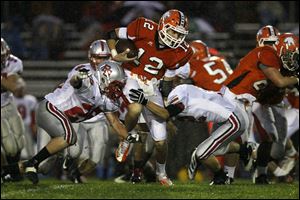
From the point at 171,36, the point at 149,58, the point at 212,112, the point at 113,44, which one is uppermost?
the point at 171,36

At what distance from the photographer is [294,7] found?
1595cm

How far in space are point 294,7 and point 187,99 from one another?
20.2 ft

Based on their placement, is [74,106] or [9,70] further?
[9,70]

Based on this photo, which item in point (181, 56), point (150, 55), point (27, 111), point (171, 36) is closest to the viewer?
point (171, 36)

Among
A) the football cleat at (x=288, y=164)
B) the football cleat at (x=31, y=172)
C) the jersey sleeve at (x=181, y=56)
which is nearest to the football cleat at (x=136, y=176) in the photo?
the jersey sleeve at (x=181, y=56)

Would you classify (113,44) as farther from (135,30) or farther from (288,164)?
(288,164)

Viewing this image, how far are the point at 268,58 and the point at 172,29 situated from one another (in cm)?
89

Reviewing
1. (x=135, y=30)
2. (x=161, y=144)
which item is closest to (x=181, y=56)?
(x=135, y=30)

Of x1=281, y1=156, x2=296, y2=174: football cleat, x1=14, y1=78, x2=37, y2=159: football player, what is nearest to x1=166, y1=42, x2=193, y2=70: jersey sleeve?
x1=281, y1=156, x2=296, y2=174: football cleat

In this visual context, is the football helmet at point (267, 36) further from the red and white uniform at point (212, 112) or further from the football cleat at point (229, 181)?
the football cleat at point (229, 181)

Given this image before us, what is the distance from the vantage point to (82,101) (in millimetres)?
10156

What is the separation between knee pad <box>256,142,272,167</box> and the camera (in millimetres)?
11297

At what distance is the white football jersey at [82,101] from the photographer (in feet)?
33.2

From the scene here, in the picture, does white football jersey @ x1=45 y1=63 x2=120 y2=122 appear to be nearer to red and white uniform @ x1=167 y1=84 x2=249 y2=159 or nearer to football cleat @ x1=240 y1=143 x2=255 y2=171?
red and white uniform @ x1=167 y1=84 x2=249 y2=159
